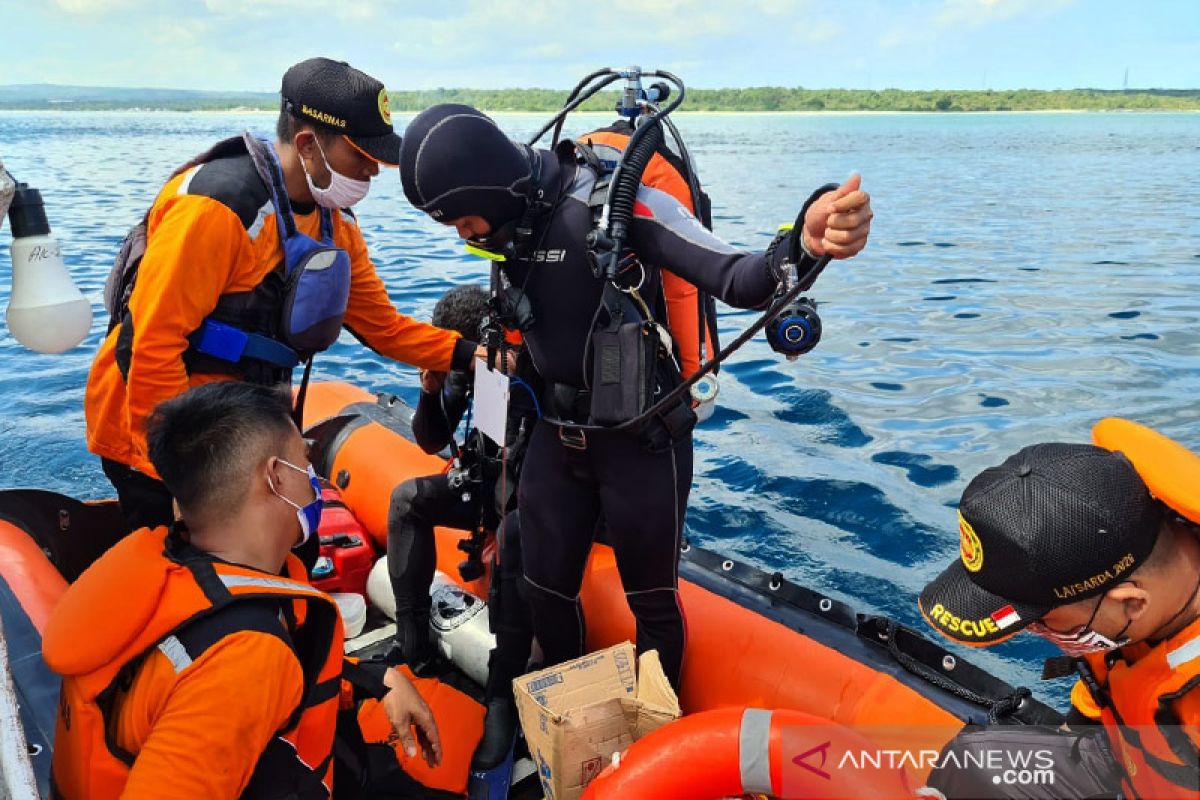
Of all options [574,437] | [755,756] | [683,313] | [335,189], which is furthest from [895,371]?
[755,756]

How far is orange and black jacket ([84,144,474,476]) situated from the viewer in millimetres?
2400

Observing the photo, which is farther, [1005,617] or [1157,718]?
[1005,617]

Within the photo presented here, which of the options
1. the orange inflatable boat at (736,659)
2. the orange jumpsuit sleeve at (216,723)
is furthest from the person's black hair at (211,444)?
the orange inflatable boat at (736,659)

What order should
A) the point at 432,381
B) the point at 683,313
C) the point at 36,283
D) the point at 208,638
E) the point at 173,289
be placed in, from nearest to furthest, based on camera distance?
the point at 208,638
the point at 36,283
the point at 173,289
the point at 683,313
the point at 432,381

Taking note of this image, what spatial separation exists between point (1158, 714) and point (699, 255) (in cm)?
128

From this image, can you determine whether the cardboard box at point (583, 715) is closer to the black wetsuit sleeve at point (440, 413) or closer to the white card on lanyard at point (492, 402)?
the white card on lanyard at point (492, 402)

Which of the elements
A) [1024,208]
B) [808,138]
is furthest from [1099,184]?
[808,138]

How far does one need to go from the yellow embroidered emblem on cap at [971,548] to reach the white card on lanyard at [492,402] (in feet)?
4.49

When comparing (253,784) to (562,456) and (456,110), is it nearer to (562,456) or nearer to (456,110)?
(562,456)

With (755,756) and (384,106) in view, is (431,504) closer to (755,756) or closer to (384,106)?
(384,106)

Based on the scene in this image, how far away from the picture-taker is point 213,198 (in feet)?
8.07

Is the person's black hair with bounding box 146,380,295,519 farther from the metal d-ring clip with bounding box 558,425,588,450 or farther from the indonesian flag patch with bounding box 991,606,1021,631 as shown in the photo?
the indonesian flag patch with bounding box 991,606,1021,631

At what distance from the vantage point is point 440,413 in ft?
11.1

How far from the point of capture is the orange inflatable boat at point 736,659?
1.98 m
